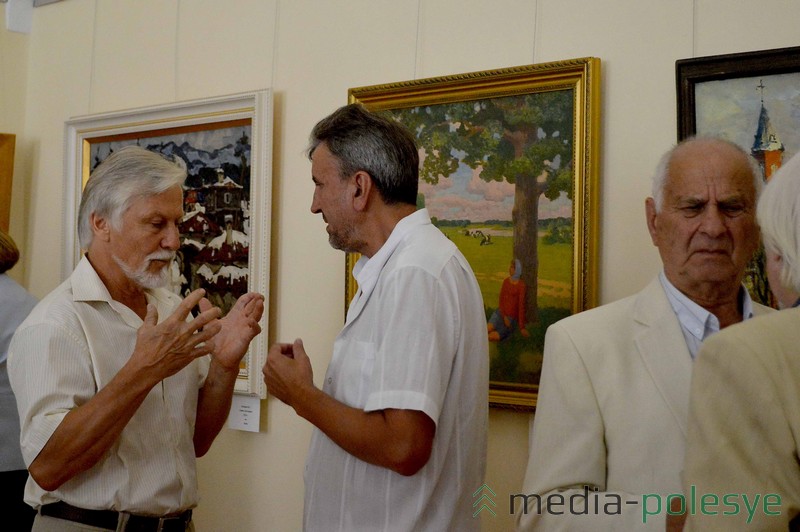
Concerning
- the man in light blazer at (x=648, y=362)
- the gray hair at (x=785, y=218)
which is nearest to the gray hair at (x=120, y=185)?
the man in light blazer at (x=648, y=362)

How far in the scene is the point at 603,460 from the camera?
1.79 meters

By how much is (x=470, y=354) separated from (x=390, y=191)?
477 mm

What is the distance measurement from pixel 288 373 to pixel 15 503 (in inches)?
63.0

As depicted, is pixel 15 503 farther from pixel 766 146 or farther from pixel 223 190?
pixel 766 146

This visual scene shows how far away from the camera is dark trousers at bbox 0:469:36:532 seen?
2.97m

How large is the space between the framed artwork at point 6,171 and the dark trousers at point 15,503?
1.46m

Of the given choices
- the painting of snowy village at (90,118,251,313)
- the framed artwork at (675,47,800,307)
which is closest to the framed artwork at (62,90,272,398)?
the painting of snowy village at (90,118,251,313)

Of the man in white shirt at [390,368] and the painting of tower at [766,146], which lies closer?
the man in white shirt at [390,368]

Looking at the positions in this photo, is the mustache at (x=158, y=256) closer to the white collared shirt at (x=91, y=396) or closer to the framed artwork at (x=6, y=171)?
the white collared shirt at (x=91, y=396)

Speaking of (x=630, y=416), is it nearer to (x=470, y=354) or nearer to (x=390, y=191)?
(x=470, y=354)

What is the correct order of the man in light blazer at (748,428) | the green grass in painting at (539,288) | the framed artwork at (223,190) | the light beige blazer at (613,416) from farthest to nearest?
the framed artwork at (223,190) < the green grass in painting at (539,288) < the light beige blazer at (613,416) < the man in light blazer at (748,428)

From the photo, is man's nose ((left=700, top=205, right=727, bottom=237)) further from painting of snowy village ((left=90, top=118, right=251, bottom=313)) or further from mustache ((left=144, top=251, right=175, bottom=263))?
painting of snowy village ((left=90, top=118, right=251, bottom=313))

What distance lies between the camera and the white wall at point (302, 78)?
8.18 ft

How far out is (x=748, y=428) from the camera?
1.10m
